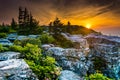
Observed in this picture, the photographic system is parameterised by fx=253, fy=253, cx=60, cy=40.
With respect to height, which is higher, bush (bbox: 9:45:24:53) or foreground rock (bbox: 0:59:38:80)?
bush (bbox: 9:45:24:53)

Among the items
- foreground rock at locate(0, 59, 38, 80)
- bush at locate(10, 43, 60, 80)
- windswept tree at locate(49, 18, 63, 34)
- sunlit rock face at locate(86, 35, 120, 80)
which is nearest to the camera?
foreground rock at locate(0, 59, 38, 80)

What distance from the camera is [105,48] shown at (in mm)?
37062

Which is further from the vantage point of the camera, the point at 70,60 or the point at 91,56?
the point at 91,56

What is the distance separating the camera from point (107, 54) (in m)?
36.1

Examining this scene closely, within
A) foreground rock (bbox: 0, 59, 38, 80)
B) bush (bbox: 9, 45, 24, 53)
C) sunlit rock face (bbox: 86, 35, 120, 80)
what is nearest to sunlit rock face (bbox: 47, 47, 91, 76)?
sunlit rock face (bbox: 86, 35, 120, 80)

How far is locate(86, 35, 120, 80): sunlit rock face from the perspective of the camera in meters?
34.4

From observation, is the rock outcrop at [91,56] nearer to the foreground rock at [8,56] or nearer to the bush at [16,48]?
the bush at [16,48]

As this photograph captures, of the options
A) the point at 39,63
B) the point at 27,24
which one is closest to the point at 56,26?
the point at 27,24

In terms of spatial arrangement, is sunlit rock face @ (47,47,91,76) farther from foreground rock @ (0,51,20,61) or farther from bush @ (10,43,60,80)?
foreground rock @ (0,51,20,61)

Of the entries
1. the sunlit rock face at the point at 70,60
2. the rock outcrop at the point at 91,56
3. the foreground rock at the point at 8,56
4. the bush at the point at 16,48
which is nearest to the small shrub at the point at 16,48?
the bush at the point at 16,48

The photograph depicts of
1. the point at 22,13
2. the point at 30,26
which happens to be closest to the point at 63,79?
the point at 30,26

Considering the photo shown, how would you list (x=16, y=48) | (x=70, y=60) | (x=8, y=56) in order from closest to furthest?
(x=8, y=56), (x=16, y=48), (x=70, y=60)

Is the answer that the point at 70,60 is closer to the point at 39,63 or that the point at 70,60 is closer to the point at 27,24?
the point at 39,63

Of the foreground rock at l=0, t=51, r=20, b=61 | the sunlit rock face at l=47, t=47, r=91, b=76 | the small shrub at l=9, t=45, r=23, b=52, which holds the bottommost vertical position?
the sunlit rock face at l=47, t=47, r=91, b=76
